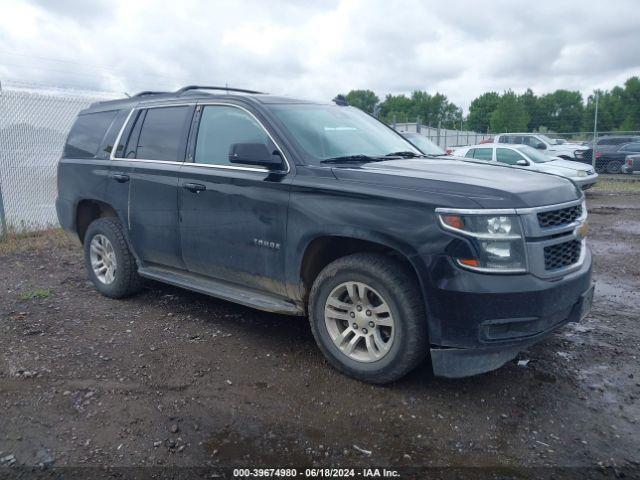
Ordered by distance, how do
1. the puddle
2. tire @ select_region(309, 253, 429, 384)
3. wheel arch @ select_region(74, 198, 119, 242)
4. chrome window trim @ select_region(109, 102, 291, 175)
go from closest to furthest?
tire @ select_region(309, 253, 429, 384) < chrome window trim @ select_region(109, 102, 291, 175) < wheel arch @ select_region(74, 198, 119, 242) < the puddle

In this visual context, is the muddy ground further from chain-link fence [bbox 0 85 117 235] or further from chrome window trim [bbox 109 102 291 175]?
chain-link fence [bbox 0 85 117 235]

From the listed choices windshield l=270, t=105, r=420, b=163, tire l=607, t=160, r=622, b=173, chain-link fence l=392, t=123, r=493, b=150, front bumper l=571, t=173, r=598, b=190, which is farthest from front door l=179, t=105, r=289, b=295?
tire l=607, t=160, r=622, b=173

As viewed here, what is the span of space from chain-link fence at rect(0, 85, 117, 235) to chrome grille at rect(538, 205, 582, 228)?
7941 mm

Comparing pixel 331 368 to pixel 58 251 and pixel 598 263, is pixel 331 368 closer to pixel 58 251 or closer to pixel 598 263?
pixel 598 263

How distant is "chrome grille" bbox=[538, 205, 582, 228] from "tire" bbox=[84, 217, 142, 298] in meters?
3.78

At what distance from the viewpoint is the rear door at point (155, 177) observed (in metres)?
4.80

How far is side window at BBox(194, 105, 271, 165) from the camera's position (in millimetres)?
4391

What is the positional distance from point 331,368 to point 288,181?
1374mm

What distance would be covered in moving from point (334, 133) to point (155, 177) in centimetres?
163

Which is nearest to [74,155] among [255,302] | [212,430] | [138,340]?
[138,340]

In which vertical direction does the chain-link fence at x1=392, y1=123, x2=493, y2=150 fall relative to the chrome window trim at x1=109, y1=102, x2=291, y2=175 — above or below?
above

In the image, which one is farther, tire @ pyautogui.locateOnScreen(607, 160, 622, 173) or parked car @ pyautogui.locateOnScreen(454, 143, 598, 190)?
tire @ pyautogui.locateOnScreen(607, 160, 622, 173)

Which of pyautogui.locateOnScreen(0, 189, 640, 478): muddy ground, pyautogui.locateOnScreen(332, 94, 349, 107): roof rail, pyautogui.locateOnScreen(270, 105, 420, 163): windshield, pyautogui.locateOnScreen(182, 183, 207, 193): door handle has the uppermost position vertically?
pyautogui.locateOnScreen(332, 94, 349, 107): roof rail

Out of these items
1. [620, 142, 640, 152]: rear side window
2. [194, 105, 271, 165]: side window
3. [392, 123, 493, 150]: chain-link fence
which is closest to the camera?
[194, 105, 271, 165]: side window
